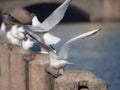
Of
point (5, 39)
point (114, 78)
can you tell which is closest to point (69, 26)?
point (114, 78)

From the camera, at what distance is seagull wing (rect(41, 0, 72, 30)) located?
23.5 ft

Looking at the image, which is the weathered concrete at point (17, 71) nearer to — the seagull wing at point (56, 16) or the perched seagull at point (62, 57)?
the seagull wing at point (56, 16)

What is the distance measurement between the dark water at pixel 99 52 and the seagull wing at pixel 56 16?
8004mm

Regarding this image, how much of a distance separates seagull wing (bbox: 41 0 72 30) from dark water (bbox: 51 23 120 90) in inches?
315

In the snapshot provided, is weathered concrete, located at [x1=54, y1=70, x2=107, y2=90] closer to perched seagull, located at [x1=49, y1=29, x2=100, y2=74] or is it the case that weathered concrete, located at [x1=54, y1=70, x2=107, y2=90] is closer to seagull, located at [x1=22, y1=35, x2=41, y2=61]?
perched seagull, located at [x1=49, y1=29, x2=100, y2=74]

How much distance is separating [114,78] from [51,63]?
11.4 meters

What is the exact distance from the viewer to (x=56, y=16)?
23.6ft

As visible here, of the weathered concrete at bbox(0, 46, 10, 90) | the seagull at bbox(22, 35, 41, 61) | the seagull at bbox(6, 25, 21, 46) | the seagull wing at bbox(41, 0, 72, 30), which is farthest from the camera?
the seagull at bbox(6, 25, 21, 46)

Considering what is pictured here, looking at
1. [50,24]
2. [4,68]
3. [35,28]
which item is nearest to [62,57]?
[50,24]

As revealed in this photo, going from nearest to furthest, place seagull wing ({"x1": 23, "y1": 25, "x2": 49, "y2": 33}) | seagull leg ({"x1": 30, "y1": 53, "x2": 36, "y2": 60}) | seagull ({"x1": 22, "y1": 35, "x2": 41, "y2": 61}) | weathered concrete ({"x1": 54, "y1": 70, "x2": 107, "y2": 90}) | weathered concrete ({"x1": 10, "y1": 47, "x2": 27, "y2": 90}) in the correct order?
weathered concrete ({"x1": 54, "y1": 70, "x2": 107, "y2": 90}) → seagull wing ({"x1": 23, "y1": 25, "x2": 49, "y2": 33}) → seagull leg ({"x1": 30, "y1": 53, "x2": 36, "y2": 60}) → weathered concrete ({"x1": 10, "y1": 47, "x2": 27, "y2": 90}) → seagull ({"x1": 22, "y1": 35, "x2": 41, "y2": 61})

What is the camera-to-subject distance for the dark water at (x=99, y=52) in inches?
736

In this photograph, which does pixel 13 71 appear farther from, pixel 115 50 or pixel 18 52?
pixel 115 50

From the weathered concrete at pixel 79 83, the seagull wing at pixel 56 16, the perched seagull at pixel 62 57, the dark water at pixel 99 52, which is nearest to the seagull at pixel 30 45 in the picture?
the seagull wing at pixel 56 16

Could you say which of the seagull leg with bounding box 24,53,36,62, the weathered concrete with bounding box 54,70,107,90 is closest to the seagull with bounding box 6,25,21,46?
the seagull leg with bounding box 24,53,36,62
